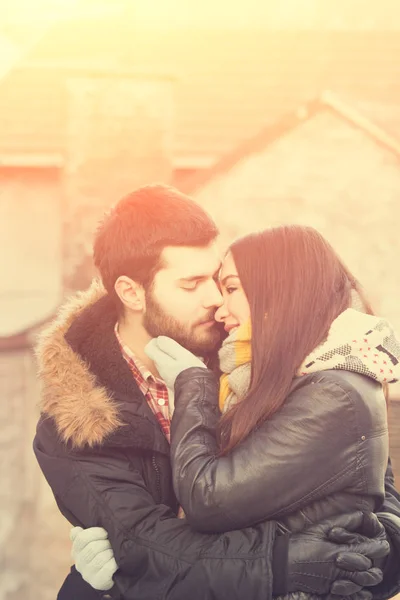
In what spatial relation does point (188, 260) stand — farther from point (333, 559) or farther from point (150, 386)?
point (333, 559)

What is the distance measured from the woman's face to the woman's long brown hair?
0.05 m

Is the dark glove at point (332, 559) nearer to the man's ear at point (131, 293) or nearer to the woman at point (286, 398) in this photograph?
the woman at point (286, 398)

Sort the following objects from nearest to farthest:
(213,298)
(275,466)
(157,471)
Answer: (275,466), (157,471), (213,298)

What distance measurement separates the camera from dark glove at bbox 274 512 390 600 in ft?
6.25

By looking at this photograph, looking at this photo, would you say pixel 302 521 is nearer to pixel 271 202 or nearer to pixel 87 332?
pixel 87 332

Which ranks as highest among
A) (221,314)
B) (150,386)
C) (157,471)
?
(221,314)

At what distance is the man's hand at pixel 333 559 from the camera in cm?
191

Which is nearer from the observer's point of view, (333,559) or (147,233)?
(333,559)

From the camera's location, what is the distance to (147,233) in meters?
2.44

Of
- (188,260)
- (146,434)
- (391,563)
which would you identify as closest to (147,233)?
(188,260)

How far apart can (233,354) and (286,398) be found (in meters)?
0.24

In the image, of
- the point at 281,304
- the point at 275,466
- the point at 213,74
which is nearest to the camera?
the point at 275,466

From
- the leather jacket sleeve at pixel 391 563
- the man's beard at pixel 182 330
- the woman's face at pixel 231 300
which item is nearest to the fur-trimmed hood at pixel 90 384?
the man's beard at pixel 182 330

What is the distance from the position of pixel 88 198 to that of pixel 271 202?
33.6 inches
